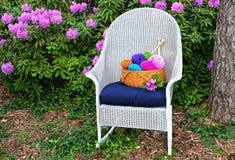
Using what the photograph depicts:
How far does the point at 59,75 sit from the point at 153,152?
53.7 inches

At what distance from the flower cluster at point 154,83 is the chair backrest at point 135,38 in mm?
317

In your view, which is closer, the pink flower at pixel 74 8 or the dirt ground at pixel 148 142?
the dirt ground at pixel 148 142

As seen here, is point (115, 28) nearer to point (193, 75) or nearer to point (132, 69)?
point (132, 69)

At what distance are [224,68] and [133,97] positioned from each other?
0.83 metres

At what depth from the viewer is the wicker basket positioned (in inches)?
107

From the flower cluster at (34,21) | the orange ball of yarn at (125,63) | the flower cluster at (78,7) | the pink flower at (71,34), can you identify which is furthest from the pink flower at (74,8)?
the orange ball of yarn at (125,63)

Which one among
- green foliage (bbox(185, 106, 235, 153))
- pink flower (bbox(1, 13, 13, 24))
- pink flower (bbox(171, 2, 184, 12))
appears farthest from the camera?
pink flower (bbox(1, 13, 13, 24))

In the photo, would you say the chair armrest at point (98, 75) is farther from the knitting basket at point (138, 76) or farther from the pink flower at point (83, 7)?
the pink flower at point (83, 7)

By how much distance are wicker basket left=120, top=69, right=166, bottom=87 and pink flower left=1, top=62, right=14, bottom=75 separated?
1.28 metres

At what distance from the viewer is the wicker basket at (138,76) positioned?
8.96 feet

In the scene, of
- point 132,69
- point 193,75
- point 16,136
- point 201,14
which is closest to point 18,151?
point 16,136

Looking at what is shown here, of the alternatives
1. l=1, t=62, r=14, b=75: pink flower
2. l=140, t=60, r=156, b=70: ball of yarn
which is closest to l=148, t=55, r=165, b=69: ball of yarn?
l=140, t=60, r=156, b=70: ball of yarn

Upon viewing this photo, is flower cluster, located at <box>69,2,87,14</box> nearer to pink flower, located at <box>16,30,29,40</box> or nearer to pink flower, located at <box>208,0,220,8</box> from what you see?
pink flower, located at <box>16,30,29,40</box>

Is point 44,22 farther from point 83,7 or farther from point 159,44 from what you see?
point 159,44
